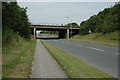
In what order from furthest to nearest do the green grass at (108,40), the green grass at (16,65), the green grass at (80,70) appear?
the green grass at (108,40) → the green grass at (16,65) → the green grass at (80,70)

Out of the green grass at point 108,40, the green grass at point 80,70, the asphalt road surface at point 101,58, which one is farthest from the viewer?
the green grass at point 108,40

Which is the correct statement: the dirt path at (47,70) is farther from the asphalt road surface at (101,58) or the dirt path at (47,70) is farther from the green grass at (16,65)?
the asphalt road surface at (101,58)

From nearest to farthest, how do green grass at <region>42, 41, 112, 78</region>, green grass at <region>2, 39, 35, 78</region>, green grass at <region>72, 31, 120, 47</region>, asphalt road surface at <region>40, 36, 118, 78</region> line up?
green grass at <region>42, 41, 112, 78</region> < green grass at <region>2, 39, 35, 78</region> < asphalt road surface at <region>40, 36, 118, 78</region> < green grass at <region>72, 31, 120, 47</region>

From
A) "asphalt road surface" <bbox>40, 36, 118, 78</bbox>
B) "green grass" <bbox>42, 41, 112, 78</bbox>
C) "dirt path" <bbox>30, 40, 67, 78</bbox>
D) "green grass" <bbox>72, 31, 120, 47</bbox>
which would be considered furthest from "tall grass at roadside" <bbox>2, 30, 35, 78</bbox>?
"green grass" <bbox>72, 31, 120, 47</bbox>

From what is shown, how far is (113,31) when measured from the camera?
7062 cm

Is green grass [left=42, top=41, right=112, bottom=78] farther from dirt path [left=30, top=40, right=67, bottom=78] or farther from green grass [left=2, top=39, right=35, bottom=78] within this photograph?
green grass [left=2, top=39, right=35, bottom=78]

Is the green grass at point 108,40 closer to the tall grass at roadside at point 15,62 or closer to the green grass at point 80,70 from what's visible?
the tall grass at roadside at point 15,62

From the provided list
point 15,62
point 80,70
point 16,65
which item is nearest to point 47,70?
Answer: point 80,70

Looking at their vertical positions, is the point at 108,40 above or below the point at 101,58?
above

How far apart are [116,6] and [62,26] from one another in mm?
37302

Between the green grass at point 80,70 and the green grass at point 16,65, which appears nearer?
the green grass at point 80,70

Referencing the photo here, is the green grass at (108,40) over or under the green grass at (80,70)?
over

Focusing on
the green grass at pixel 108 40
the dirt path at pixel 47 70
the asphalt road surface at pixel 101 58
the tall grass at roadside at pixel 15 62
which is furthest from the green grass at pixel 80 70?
the green grass at pixel 108 40

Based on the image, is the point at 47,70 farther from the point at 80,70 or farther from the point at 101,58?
the point at 101,58
